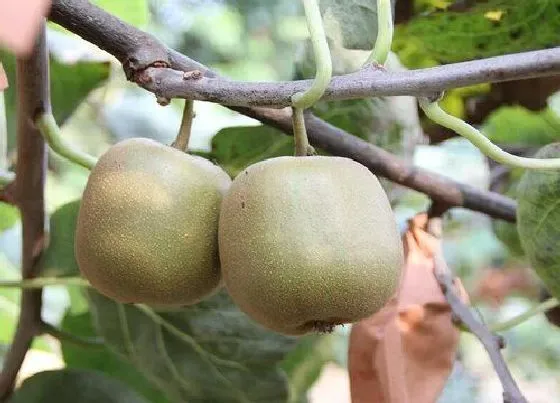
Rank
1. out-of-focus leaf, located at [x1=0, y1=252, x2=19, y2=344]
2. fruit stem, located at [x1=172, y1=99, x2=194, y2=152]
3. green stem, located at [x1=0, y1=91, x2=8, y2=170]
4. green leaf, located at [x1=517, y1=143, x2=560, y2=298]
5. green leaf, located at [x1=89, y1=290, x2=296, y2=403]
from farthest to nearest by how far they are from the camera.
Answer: out-of-focus leaf, located at [x1=0, y1=252, x2=19, y2=344]
green stem, located at [x1=0, y1=91, x2=8, y2=170]
green leaf, located at [x1=89, y1=290, x2=296, y2=403]
green leaf, located at [x1=517, y1=143, x2=560, y2=298]
fruit stem, located at [x1=172, y1=99, x2=194, y2=152]

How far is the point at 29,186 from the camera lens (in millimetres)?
584

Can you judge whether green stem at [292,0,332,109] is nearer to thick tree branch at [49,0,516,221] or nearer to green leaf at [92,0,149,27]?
→ thick tree branch at [49,0,516,221]

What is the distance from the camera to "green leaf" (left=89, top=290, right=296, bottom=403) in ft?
2.26

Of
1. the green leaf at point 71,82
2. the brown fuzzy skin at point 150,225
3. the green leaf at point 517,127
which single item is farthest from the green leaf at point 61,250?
the green leaf at point 517,127

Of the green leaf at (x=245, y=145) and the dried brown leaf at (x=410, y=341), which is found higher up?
the green leaf at (x=245, y=145)

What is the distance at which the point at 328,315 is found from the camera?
417 mm

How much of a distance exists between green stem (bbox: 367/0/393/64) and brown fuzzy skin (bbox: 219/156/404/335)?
6cm

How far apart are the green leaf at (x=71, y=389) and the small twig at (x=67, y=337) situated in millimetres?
32

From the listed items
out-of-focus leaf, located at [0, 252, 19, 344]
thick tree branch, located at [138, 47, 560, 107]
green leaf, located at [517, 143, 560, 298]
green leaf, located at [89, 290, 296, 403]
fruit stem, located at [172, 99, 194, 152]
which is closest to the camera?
thick tree branch, located at [138, 47, 560, 107]

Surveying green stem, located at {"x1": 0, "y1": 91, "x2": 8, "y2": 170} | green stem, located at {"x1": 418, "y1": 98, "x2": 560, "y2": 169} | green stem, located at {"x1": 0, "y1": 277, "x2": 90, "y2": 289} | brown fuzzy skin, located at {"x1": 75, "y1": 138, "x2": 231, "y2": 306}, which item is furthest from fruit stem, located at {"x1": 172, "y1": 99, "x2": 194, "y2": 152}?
green stem, located at {"x1": 0, "y1": 91, "x2": 8, "y2": 170}

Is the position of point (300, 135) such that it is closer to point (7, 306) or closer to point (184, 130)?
point (184, 130)

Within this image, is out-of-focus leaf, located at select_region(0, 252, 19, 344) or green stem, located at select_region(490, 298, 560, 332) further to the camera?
out-of-focus leaf, located at select_region(0, 252, 19, 344)

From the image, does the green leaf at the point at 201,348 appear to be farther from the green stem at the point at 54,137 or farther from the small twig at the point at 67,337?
the green stem at the point at 54,137

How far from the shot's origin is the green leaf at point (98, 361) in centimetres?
83
